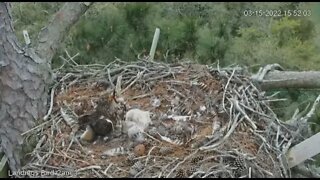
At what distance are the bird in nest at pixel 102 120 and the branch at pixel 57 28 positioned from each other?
→ 1.39ft

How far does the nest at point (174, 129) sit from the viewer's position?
9.09ft

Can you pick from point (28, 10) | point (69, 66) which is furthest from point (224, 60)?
point (28, 10)

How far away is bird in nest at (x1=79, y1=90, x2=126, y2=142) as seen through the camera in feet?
10.0

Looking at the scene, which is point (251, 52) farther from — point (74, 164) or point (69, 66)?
point (74, 164)

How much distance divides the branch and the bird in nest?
1.39 feet

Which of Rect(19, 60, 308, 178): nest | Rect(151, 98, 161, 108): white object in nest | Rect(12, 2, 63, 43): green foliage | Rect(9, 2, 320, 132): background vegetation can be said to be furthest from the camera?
Rect(12, 2, 63, 43): green foliage

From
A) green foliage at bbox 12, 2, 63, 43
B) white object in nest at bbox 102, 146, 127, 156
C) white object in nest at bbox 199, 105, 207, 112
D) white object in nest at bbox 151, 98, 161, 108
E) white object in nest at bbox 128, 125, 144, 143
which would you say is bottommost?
white object in nest at bbox 102, 146, 127, 156

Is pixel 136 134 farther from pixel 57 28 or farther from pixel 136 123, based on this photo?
pixel 57 28

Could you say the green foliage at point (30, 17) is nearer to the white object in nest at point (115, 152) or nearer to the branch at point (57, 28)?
the branch at point (57, 28)

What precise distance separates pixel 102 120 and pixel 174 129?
0.35 metres

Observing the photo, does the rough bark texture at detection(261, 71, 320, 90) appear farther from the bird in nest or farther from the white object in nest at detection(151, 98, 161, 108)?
the bird in nest

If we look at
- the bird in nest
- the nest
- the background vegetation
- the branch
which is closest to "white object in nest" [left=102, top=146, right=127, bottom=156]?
the nest

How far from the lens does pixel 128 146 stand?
118 inches

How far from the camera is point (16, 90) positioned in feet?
10.2
